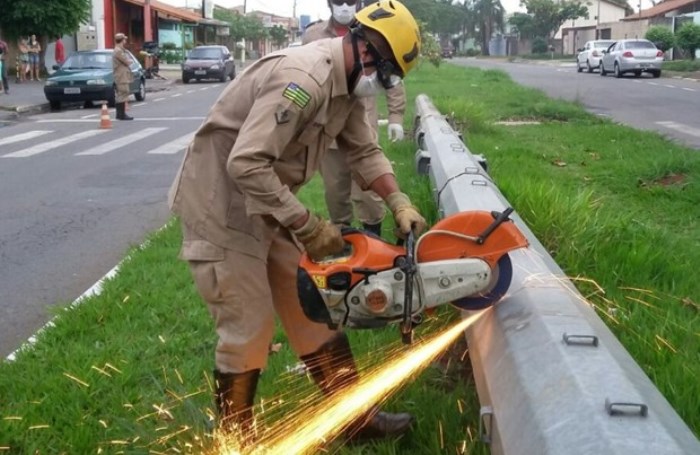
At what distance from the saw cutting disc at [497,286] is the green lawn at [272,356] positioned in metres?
0.49

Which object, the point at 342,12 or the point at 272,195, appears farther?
the point at 342,12

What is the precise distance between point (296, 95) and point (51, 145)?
13.1 m

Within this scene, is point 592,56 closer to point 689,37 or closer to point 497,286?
point 689,37

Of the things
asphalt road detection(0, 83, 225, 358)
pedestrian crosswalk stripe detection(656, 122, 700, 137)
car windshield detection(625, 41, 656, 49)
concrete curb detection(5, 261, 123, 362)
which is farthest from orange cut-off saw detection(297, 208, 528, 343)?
car windshield detection(625, 41, 656, 49)

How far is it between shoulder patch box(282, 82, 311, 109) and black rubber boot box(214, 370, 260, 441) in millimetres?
1031

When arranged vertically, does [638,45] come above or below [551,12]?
below

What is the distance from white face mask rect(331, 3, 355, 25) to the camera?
5.76m

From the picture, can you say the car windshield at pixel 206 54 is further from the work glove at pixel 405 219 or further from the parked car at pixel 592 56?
the work glove at pixel 405 219

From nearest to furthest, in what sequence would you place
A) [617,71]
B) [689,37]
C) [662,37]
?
[617,71], [689,37], [662,37]

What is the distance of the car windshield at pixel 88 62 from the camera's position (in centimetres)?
2431

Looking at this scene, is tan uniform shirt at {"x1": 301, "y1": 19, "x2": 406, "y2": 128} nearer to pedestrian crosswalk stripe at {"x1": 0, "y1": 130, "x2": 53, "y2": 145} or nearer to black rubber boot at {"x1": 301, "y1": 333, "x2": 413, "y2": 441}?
black rubber boot at {"x1": 301, "y1": 333, "x2": 413, "y2": 441}

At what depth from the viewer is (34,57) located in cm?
3344

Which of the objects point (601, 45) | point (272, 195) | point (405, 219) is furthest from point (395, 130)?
point (601, 45)

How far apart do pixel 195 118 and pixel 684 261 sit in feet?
52.9
